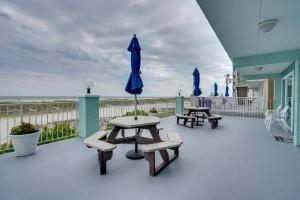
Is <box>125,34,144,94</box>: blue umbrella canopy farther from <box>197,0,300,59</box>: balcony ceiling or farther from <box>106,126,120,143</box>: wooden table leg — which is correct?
<box>197,0,300,59</box>: balcony ceiling

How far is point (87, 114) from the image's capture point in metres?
4.11

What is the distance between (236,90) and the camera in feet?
74.3

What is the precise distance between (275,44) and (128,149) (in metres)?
4.61

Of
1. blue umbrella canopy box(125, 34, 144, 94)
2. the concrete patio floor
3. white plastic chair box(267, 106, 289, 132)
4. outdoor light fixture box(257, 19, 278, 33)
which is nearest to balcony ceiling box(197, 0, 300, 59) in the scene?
outdoor light fixture box(257, 19, 278, 33)

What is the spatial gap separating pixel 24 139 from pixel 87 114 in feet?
4.85

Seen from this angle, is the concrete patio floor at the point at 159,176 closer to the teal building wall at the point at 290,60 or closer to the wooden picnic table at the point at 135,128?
the wooden picnic table at the point at 135,128

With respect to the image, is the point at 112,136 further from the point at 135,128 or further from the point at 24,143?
the point at 24,143

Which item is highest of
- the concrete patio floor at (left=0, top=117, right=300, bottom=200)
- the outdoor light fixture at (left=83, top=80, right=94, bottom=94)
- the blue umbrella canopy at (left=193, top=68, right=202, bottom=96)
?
the blue umbrella canopy at (left=193, top=68, right=202, bottom=96)

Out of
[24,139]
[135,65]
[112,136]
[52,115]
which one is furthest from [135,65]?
[52,115]

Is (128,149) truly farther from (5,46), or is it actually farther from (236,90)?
(236,90)

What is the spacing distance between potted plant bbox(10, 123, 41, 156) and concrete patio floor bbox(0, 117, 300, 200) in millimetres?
171

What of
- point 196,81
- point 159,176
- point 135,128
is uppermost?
point 196,81

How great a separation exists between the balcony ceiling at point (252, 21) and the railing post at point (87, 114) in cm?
346

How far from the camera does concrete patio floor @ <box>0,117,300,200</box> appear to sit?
178 cm
